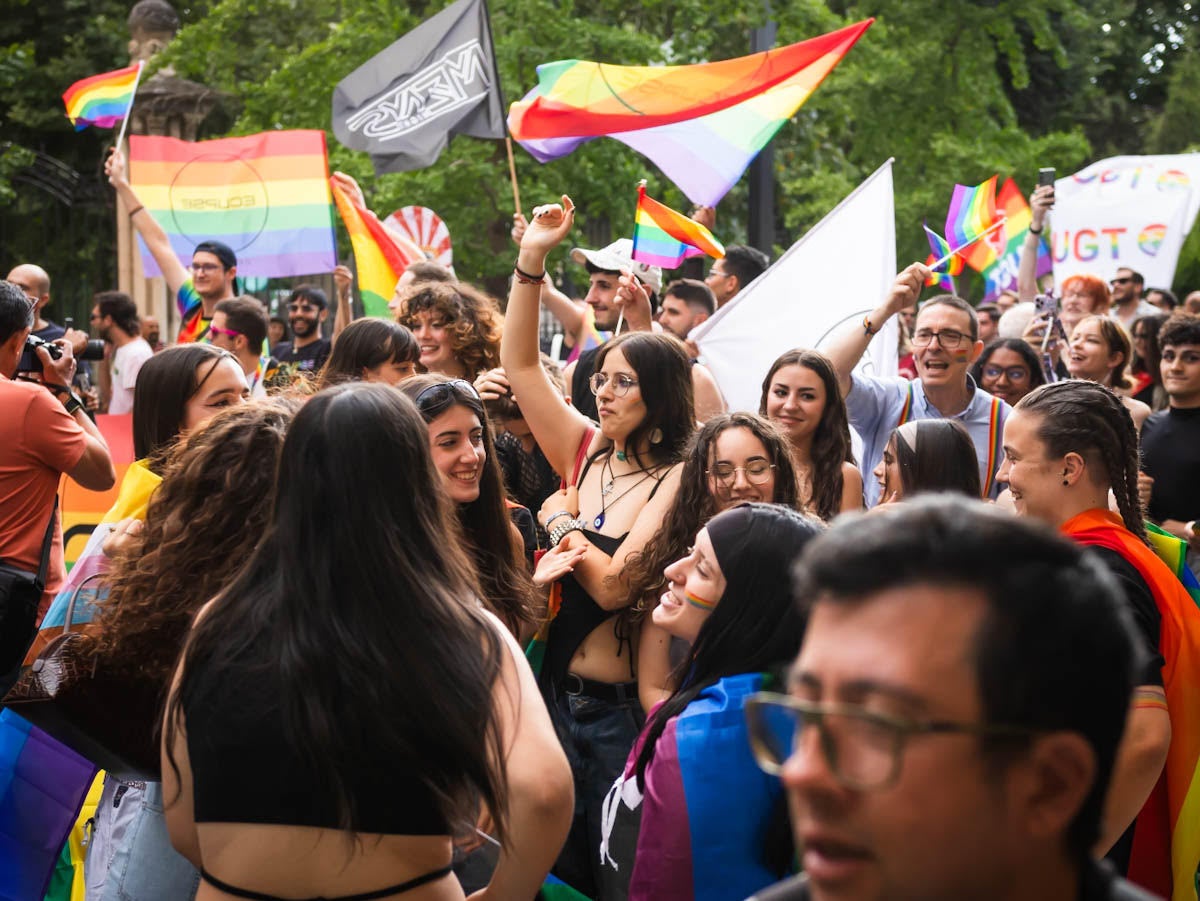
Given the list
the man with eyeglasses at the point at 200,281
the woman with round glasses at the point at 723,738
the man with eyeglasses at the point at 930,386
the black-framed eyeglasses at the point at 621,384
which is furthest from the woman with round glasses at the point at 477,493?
the man with eyeglasses at the point at 200,281

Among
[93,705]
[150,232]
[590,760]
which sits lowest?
[590,760]

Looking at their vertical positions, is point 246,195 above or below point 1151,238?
above

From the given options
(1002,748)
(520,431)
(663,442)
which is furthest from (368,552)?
(520,431)

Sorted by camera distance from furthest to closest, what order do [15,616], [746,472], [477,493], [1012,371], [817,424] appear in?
[1012,371] < [817,424] < [15,616] < [746,472] < [477,493]

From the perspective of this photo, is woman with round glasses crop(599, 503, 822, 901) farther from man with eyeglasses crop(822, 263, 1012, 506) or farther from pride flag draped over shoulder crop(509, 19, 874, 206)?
pride flag draped over shoulder crop(509, 19, 874, 206)

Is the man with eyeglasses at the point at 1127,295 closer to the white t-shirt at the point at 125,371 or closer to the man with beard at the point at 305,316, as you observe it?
the man with beard at the point at 305,316

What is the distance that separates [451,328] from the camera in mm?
5957

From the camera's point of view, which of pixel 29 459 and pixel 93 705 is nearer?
pixel 93 705

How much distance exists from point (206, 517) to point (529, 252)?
7.31ft

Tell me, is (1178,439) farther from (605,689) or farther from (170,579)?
(170,579)

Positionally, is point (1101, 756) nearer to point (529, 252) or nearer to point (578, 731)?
point (578, 731)

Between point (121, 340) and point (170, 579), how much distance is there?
759cm

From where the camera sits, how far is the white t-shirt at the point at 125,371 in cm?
949

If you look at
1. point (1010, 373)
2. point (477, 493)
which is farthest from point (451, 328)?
point (1010, 373)
